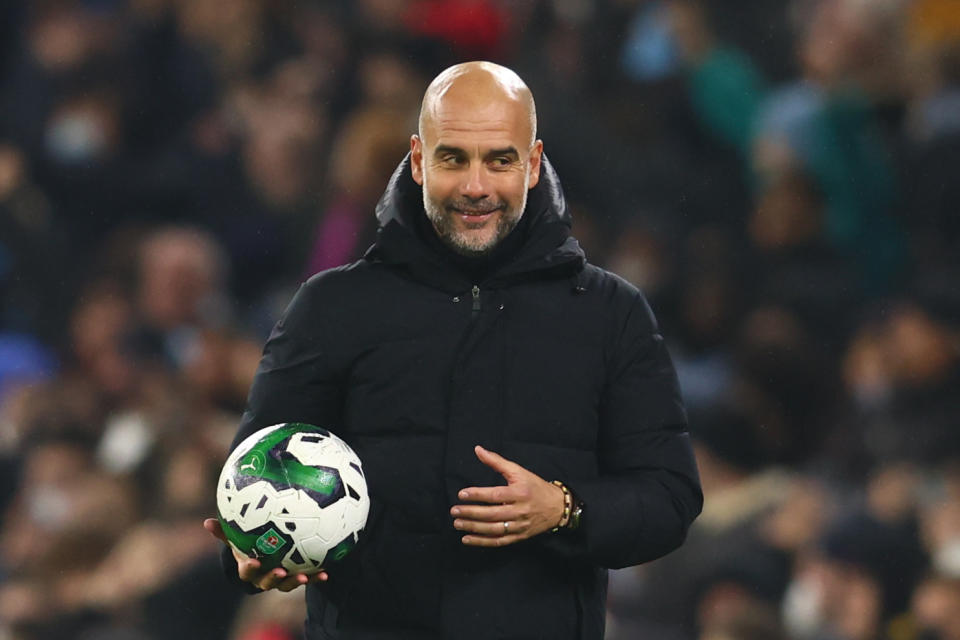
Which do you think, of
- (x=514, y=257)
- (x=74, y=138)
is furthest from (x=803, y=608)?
(x=74, y=138)

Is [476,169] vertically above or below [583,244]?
above

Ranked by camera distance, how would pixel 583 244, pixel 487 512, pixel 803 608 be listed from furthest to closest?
pixel 583 244 → pixel 803 608 → pixel 487 512

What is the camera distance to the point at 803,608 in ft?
17.4

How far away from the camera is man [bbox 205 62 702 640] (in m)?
3.05

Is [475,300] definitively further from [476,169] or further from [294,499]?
[294,499]

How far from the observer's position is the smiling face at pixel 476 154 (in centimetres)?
305

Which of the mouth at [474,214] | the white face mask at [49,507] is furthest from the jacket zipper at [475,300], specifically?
the white face mask at [49,507]

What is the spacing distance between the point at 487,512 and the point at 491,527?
29mm

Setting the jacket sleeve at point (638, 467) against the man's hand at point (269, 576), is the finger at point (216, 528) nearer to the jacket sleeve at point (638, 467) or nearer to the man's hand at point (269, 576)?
the man's hand at point (269, 576)

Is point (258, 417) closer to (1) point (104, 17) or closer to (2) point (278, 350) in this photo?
(2) point (278, 350)

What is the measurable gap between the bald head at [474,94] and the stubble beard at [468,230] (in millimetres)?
101

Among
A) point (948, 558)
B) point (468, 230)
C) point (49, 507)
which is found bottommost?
point (49, 507)

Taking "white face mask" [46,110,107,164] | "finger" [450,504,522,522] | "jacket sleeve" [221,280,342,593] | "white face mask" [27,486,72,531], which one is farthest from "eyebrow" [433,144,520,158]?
"white face mask" [46,110,107,164]

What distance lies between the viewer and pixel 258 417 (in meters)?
3.16
